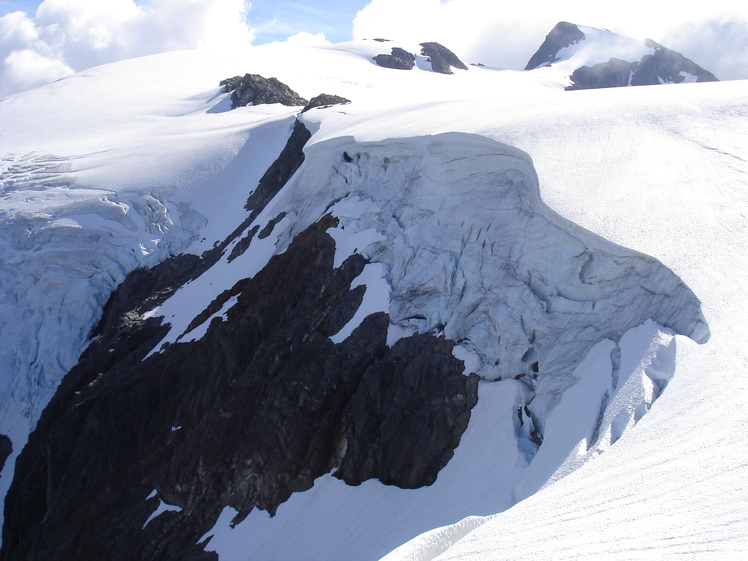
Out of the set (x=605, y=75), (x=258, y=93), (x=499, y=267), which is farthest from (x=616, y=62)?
(x=499, y=267)

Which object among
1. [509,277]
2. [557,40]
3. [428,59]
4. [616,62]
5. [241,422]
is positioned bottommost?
[616,62]

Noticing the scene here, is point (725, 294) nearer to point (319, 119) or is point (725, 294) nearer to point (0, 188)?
point (319, 119)

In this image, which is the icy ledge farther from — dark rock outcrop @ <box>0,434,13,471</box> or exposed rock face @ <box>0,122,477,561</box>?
dark rock outcrop @ <box>0,434,13,471</box>

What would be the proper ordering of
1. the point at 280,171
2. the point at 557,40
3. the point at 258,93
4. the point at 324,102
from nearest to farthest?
the point at 280,171, the point at 324,102, the point at 258,93, the point at 557,40

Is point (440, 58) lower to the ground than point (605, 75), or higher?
higher

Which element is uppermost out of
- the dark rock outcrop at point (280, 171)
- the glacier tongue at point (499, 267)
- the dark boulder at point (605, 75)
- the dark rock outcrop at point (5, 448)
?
the glacier tongue at point (499, 267)

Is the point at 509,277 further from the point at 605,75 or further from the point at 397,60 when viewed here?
the point at 605,75

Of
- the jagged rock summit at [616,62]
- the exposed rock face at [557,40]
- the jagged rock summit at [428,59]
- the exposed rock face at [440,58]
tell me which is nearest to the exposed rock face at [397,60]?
the jagged rock summit at [428,59]

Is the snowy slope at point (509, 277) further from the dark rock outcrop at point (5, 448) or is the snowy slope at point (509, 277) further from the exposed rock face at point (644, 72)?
the exposed rock face at point (644, 72)
